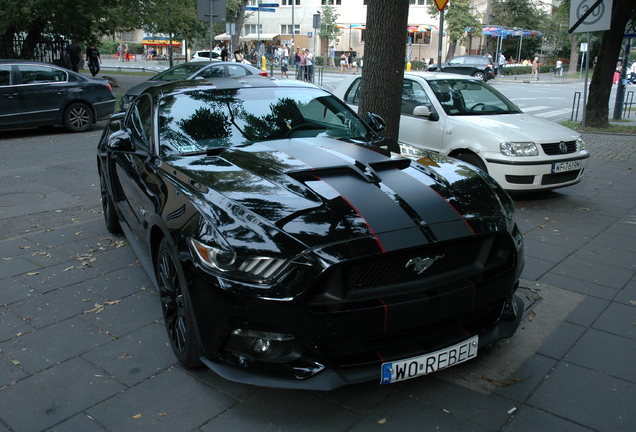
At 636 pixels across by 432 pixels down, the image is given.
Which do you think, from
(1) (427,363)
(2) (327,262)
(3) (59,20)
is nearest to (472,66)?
(3) (59,20)

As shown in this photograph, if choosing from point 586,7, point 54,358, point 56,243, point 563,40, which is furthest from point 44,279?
point 563,40

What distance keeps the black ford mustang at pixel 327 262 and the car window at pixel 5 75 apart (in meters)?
10.2

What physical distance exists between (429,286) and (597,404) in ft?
3.80

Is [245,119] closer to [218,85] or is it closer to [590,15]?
[218,85]

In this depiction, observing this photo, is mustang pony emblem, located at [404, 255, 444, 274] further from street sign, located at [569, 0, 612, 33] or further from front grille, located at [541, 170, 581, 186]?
street sign, located at [569, 0, 612, 33]

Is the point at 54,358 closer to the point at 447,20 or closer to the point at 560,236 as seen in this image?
the point at 560,236

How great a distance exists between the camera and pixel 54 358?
354cm

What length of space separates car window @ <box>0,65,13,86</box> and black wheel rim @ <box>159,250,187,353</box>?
10777 millimetres

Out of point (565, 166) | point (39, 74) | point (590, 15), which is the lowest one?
point (565, 166)

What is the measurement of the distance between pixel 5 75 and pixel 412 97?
29.6 feet

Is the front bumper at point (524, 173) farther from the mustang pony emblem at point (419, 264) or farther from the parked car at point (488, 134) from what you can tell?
the mustang pony emblem at point (419, 264)

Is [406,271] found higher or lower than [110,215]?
higher

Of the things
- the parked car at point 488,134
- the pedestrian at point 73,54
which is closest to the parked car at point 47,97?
the parked car at point 488,134

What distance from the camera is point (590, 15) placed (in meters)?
11.7
